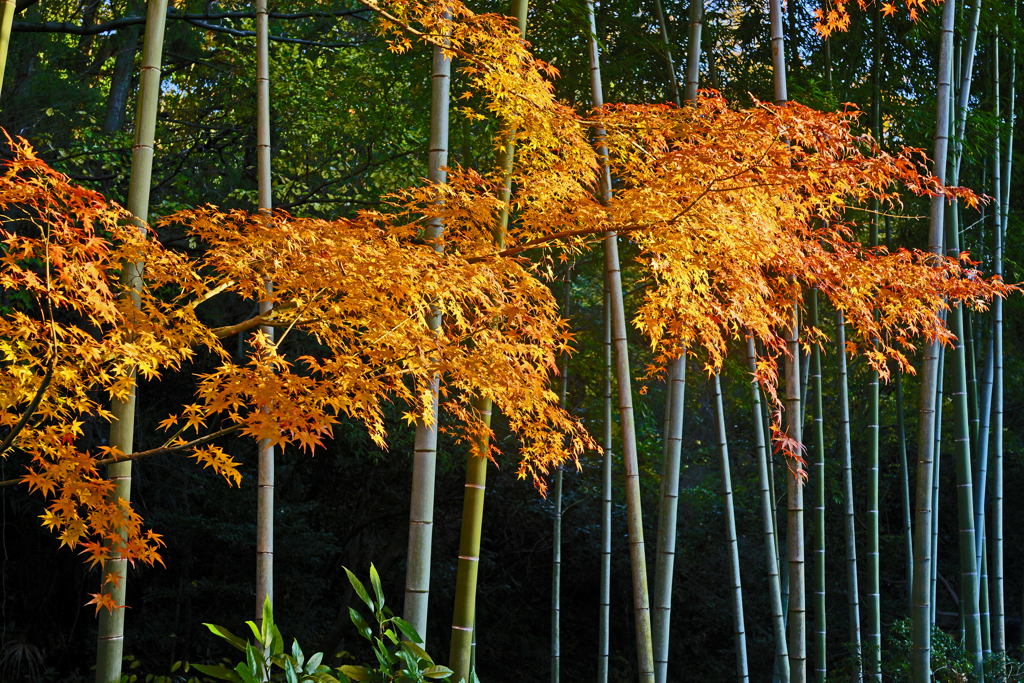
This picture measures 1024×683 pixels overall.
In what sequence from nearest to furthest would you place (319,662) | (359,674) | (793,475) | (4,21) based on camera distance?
(4,21) → (319,662) → (359,674) → (793,475)

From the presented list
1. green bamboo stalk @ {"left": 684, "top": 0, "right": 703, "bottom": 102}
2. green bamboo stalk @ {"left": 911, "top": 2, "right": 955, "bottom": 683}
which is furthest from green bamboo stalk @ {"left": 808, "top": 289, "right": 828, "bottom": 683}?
green bamboo stalk @ {"left": 684, "top": 0, "right": 703, "bottom": 102}

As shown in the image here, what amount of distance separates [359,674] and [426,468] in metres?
0.81

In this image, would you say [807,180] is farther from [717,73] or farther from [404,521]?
[404,521]

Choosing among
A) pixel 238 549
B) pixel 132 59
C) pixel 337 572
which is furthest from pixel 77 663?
pixel 132 59

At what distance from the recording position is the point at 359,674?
3.20 m

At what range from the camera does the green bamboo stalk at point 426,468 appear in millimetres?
3143

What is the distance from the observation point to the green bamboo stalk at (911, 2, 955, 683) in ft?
12.2

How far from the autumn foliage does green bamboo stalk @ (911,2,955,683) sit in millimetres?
160

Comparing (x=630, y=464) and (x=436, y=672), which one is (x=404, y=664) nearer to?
(x=436, y=672)

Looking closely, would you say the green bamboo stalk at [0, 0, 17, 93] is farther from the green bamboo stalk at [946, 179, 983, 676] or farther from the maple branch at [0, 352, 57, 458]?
the green bamboo stalk at [946, 179, 983, 676]

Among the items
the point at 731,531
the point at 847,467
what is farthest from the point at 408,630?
the point at 847,467

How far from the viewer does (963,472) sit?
435 cm

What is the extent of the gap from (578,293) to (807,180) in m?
5.29

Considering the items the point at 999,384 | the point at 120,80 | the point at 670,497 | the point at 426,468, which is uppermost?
the point at 120,80
